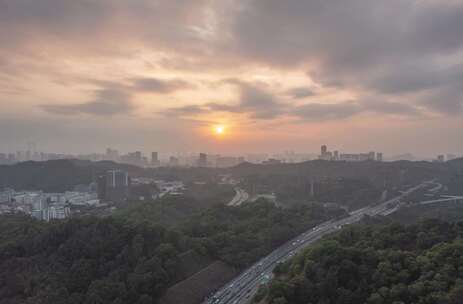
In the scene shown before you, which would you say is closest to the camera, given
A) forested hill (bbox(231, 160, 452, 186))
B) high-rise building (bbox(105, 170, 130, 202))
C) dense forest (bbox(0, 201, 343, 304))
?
dense forest (bbox(0, 201, 343, 304))

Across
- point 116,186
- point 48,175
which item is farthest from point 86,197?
point 48,175

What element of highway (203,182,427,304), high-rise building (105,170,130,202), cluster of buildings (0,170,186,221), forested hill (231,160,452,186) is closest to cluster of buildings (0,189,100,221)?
cluster of buildings (0,170,186,221)

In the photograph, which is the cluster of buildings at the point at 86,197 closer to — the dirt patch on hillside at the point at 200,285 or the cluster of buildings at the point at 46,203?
the cluster of buildings at the point at 46,203

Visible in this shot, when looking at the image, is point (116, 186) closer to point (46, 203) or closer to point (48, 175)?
point (46, 203)

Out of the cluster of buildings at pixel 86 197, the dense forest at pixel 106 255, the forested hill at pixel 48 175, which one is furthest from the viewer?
the forested hill at pixel 48 175

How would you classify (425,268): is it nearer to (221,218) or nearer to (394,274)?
(394,274)

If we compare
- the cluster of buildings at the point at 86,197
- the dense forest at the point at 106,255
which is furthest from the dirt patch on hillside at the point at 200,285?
the cluster of buildings at the point at 86,197

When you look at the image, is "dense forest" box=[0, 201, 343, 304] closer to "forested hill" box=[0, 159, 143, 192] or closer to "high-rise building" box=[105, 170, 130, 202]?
"high-rise building" box=[105, 170, 130, 202]
